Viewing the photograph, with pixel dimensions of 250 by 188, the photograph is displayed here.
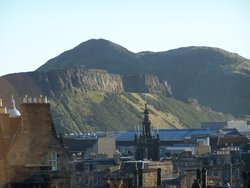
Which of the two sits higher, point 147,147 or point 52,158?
point 147,147

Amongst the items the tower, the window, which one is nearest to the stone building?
the window

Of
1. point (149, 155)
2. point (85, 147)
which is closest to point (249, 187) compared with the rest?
point (149, 155)

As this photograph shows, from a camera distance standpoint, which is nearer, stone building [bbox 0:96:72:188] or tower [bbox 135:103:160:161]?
stone building [bbox 0:96:72:188]

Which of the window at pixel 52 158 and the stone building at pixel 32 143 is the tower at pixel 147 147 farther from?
the window at pixel 52 158

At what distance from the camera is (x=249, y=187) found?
27.0 meters

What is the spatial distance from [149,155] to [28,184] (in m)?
89.3

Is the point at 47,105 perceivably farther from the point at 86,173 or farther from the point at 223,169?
the point at 223,169

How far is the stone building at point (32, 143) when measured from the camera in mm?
25781

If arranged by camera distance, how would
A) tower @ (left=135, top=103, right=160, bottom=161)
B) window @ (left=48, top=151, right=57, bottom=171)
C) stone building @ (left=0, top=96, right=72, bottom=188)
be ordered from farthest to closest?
tower @ (left=135, top=103, right=160, bottom=161) → window @ (left=48, top=151, right=57, bottom=171) → stone building @ (left=0, top=96, right=72, bottom=188)

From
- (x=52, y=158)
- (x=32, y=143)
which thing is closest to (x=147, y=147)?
(x=52, y=158)

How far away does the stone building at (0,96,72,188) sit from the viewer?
25781 mm

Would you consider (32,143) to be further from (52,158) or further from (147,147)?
(147,147)

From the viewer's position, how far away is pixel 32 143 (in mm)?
26500

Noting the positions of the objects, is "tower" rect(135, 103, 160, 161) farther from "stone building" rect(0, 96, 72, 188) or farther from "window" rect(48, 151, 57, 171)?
"window" rect(48, 151, 57, 171)
